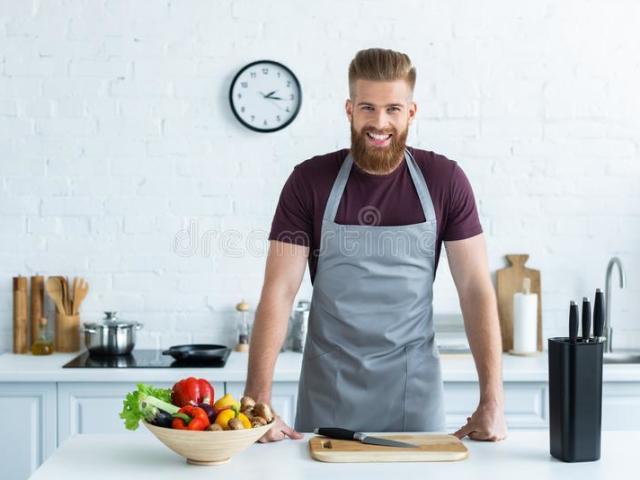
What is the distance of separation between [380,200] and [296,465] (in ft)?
3.29

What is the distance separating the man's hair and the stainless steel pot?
1.75 meters

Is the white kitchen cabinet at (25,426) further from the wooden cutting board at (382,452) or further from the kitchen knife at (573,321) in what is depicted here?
the kitchen knife at (573,321)

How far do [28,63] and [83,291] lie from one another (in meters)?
1.09

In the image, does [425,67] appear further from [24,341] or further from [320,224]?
[24,341]

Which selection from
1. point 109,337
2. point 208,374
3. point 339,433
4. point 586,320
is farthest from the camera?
point 109,337

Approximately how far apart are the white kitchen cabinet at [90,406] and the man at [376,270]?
105 cm

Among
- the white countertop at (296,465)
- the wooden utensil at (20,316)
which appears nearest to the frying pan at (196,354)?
the wooden utensil at (20,316)

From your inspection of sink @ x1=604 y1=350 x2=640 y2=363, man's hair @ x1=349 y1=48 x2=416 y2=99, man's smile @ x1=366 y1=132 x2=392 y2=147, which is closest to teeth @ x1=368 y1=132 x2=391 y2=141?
man's smile @ x1=366 y1=132 x2=392 y2=147

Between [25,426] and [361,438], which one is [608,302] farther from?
[25,426]

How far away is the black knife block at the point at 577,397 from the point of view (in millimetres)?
1833

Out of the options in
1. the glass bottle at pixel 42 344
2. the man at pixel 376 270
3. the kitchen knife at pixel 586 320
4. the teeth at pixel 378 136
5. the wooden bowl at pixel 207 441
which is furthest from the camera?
the glass bottle at pixel 42 344

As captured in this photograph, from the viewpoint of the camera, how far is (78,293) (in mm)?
3820

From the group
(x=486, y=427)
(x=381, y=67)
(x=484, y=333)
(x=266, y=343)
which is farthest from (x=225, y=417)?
(x=381, y=67)

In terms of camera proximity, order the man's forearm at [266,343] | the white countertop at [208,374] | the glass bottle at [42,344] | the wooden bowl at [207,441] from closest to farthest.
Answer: the wooden bowl at [207,441], the man's forearm at [266,343], the white countertop at [208,374], the glass bottle at [42,344]
